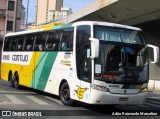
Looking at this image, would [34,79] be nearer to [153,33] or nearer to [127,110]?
[127,110]

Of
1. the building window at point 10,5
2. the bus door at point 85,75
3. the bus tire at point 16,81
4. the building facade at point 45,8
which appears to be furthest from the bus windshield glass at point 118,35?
the building facade at point 45,8

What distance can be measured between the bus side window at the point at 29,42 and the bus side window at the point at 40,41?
54 centimetres

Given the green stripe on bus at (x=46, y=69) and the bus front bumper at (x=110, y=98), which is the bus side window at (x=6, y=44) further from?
the bus front bumper at (x=110, y=98)

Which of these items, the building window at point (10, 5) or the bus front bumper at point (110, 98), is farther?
the building window at point (10, 5)

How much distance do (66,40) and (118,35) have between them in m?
2.37

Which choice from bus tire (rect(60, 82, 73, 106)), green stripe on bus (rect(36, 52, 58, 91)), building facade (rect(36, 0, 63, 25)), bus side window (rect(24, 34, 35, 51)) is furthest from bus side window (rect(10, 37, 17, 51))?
building facade (rect(36, 0, 63, 25))

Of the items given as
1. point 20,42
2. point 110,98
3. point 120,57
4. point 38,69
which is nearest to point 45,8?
point 20,42

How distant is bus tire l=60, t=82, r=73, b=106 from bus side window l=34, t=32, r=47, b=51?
9.83ft

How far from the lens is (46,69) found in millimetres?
16578

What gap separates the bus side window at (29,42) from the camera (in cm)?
1845

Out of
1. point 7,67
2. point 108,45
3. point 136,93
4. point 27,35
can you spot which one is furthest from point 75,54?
point 7,67

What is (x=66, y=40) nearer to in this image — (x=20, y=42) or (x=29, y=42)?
(x=29, y=42)

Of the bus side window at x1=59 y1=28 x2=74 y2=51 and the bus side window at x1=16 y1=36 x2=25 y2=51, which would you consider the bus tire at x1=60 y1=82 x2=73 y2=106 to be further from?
the bus side window at x1=16 y1=36 x2=25 y2=51

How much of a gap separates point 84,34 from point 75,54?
0.81 m
